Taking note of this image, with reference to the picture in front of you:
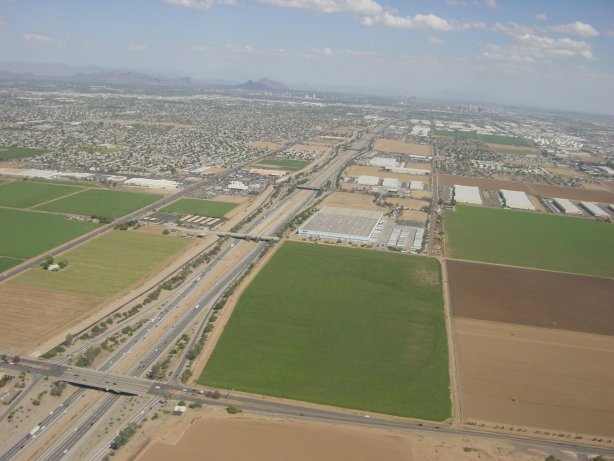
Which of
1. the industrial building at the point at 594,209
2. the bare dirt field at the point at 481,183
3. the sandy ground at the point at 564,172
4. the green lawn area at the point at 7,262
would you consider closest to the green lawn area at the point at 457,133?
the sandy ground at the point at 564,172

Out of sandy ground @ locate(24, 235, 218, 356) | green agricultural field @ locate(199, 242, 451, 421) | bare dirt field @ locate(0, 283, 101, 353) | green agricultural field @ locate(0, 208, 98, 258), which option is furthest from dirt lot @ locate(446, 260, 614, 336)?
green agricultural field @ locate(0, 208, 98, 258)

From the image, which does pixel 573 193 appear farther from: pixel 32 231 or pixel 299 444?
pixel 32 231

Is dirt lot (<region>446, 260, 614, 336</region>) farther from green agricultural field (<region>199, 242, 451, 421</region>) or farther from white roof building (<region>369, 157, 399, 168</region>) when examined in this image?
white roof building (<region>369, 157, 399, 168</region>)

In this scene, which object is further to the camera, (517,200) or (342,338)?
(517,200)

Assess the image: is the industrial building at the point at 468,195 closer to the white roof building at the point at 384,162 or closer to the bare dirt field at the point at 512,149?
the white roof building at the point at 384,162

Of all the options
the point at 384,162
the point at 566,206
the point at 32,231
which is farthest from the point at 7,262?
the point at 384,162

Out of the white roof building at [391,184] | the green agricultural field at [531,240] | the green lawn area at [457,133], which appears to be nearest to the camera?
the green agricultural field at [531,240]
